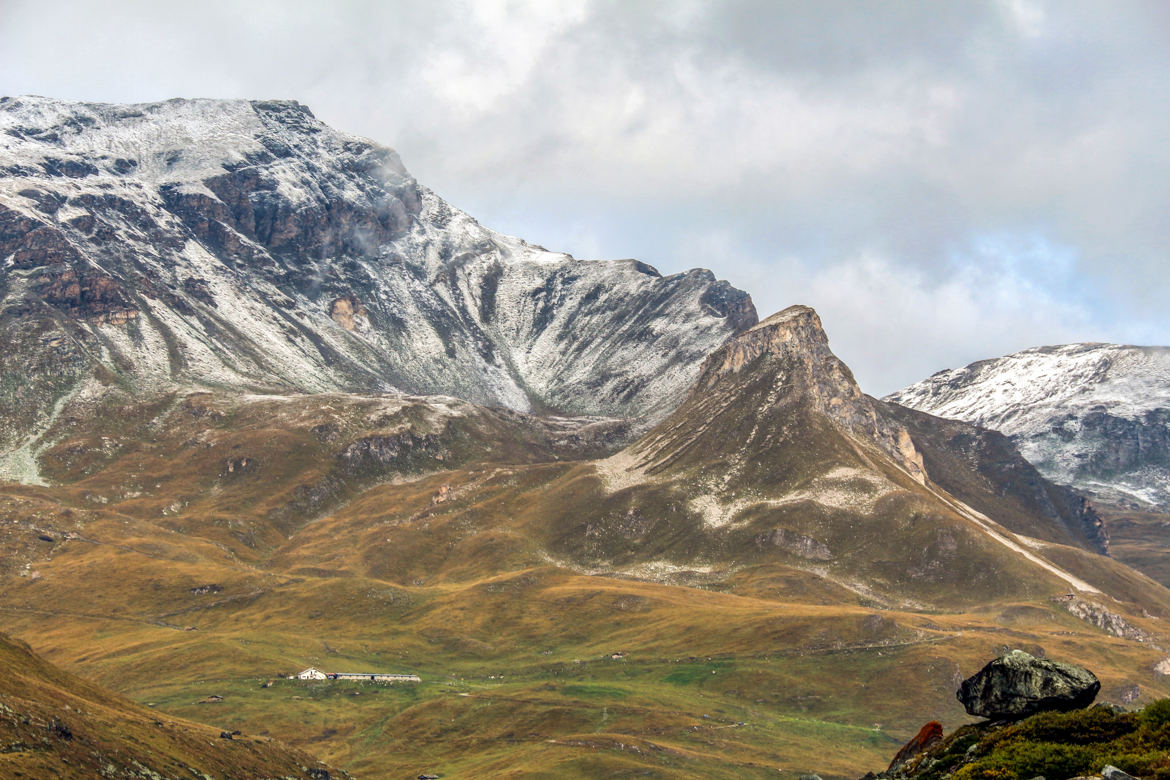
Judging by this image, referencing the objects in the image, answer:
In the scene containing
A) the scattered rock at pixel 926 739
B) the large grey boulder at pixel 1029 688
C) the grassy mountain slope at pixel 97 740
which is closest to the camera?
the large grey boulder at pixel 1029 688

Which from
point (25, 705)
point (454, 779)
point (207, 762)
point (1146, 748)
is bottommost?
point (454, 779)

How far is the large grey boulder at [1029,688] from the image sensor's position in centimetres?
5034

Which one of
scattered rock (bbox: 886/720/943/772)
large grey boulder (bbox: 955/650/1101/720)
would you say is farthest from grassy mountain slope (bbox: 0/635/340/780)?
large grey boulder (bbox: 955/650/1101/720)

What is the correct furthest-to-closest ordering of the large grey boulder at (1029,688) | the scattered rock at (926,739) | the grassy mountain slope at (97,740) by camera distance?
1. the grassy mountain slope at (97,740)
2. the scattered rock at (926,739)
3. the large grey boulder at (1029,688)

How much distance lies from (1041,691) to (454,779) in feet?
446

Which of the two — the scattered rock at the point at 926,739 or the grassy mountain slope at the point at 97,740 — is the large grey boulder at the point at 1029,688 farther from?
the grassy mountain slope at the point at 97,740

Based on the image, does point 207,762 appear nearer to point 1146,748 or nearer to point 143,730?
point 143,730

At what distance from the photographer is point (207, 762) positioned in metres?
121

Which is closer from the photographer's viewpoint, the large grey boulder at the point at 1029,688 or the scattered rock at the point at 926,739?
the large grey boulder at the point at 1029,688

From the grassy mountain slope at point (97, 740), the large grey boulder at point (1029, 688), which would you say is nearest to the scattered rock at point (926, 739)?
the large grey boulder at point (1029, 688)

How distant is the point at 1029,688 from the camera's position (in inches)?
2010

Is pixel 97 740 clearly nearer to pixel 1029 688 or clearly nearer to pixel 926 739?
pixel 926 739

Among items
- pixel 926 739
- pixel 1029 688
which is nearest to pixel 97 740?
pixel 926 739

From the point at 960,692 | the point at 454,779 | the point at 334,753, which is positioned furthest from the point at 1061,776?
the point at 334,753
